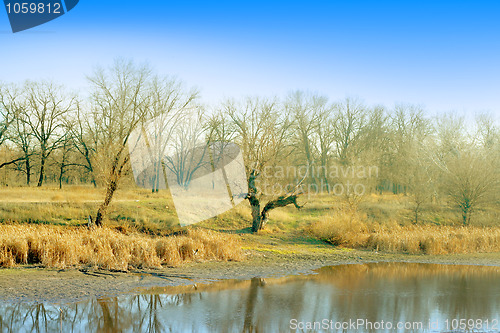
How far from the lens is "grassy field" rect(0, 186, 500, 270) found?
13.0 meters

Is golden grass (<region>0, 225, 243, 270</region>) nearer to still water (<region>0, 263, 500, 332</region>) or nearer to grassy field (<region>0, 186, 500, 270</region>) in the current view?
grassy field (<region>0, 186, 500, 270</region>)

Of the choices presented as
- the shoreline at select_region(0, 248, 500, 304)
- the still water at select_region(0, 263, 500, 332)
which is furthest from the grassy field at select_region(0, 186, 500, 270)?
the still water at select_region(0, 263, 500, 332)

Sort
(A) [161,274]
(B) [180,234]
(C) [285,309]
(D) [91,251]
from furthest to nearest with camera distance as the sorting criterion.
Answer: (B) [180,234], (D) [91,251], (A) [161,274], (C) [285,309]

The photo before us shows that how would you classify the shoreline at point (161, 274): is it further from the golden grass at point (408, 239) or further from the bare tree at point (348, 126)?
the bare tree at point (348, 126)

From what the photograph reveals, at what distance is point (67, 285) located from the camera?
1050 centimetres

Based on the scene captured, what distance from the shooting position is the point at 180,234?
62.7 ft

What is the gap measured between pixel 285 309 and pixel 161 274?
438cm

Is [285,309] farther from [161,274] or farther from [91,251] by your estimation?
[91,251]

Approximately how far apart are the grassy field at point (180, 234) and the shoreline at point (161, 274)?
58 centimetres

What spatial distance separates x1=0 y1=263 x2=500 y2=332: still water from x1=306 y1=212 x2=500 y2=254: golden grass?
5633 millimetres

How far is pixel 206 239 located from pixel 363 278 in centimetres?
557

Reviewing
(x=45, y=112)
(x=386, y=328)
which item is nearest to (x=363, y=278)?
(x=386, y=328)

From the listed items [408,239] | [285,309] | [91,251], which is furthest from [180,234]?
[285,309]

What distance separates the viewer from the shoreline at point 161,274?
988 cm
